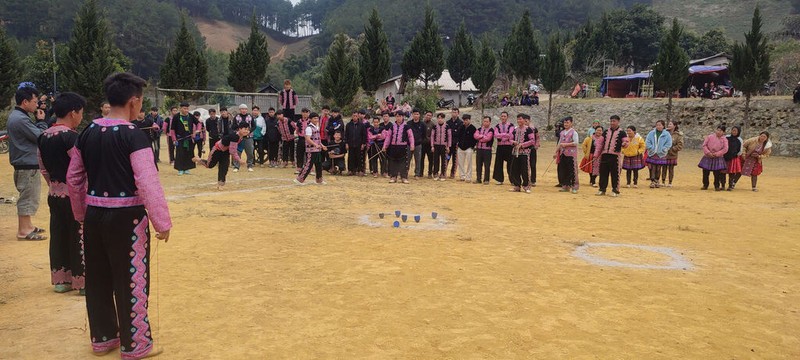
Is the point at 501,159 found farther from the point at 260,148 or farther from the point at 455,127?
the point at 260,148

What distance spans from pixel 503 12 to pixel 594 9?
18562 millimetres

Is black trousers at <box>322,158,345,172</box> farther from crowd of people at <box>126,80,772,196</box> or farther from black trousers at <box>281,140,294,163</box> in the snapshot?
black trousers at <box>281,140,294,163</box>

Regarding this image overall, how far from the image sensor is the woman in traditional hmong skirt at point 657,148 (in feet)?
51.3

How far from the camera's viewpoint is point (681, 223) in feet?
33.2

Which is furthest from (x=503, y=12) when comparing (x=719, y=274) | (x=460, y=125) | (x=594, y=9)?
(x=719, y=274)

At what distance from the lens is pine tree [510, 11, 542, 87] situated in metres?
40.5

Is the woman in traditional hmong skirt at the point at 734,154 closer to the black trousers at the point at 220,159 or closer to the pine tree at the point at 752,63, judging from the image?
the black trousers at the point at 220,159

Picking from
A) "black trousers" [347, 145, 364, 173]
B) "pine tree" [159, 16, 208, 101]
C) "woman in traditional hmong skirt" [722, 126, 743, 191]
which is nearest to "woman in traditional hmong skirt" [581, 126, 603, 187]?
"woman in traditional hmong skirt" [722, 126, 743, 191]

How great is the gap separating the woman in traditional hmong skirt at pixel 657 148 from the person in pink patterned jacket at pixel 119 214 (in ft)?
47.6

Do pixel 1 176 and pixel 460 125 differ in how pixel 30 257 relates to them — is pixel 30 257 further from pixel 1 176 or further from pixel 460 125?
pixel 460 125

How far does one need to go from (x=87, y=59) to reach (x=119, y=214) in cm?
3102

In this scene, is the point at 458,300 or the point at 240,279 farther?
the point at 240,279

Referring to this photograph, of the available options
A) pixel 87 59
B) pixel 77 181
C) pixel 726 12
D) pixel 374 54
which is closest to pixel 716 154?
pixel 77 181

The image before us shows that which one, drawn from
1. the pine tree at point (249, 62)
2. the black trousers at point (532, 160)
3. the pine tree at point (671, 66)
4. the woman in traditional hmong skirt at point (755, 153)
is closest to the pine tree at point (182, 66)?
the pine tree at point (249, 62)
